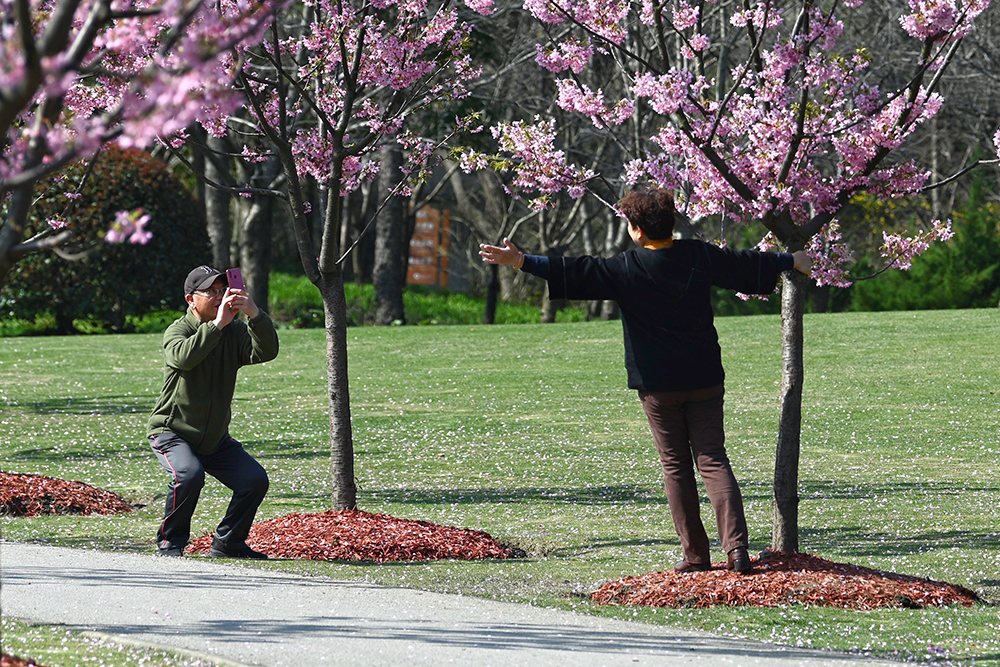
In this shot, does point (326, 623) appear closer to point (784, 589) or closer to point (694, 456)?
point (694, 456)

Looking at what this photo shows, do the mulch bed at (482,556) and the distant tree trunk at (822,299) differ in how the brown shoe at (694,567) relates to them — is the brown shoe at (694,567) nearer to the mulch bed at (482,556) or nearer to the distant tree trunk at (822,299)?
the mulch bed at (482,556)

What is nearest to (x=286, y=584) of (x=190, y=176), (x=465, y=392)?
(x=465, y=392)

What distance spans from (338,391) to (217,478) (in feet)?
3.65

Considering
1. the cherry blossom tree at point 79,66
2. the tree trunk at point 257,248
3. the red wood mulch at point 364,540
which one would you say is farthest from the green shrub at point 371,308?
the cherry blossom tree at point 79,66

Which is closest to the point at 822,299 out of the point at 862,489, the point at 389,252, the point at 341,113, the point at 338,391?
the point at 389,252

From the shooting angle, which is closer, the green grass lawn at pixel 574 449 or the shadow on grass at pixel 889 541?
the green grass lawn at pixel 574 449

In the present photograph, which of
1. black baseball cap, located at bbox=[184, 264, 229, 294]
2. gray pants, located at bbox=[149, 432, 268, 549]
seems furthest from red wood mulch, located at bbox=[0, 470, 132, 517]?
black baseball cap, located at bbox=[184, 264, 229, 294]

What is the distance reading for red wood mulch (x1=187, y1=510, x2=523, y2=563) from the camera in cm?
768

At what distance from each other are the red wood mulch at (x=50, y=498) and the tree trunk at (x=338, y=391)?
2046 millimetres

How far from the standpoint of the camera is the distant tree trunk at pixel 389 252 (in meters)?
25.2

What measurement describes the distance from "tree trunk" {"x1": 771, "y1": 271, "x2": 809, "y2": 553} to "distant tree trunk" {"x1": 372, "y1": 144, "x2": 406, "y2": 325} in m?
18.3

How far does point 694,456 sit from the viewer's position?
21.1 ft

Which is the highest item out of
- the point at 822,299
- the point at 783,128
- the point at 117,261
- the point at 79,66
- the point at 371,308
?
the point at 783,128

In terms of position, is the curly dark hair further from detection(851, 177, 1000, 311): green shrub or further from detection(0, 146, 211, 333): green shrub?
detection(851, 177, 1000, 311): green shrub
